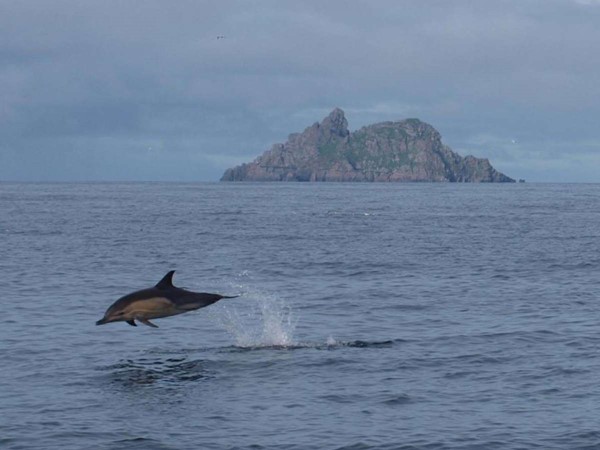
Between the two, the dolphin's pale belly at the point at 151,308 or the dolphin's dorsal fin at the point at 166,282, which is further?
the dolphin's dorsal fin at the point at 166,282

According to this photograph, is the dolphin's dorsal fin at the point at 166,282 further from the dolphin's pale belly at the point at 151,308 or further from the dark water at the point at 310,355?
the dark water at the point at 310,355

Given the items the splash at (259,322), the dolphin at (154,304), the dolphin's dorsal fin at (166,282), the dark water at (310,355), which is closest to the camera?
the dark water at (310,355)

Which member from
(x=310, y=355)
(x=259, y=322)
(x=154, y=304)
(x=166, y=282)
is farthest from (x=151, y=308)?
(x=259, y=322)

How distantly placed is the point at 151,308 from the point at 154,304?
0.10 metres

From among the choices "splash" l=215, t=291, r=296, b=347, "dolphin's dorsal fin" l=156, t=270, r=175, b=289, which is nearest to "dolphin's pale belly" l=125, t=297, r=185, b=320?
"dolphin's dorsal fin" l=156, t=270, r=175, b=289

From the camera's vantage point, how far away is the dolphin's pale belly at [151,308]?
21000 millimetres

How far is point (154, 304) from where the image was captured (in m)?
21.1

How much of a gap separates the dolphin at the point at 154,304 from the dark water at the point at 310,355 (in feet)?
4.57

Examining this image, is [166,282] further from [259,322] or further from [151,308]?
[259,322]

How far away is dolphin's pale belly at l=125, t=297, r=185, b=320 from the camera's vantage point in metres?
21.0

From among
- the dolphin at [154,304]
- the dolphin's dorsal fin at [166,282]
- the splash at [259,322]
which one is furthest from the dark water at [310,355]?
the dolphin's dorsal fin at [166,282]

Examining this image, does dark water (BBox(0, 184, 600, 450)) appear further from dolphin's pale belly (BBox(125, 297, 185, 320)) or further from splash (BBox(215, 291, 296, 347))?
dolphin's pale belly (BBox(125, 297, 185, 320))

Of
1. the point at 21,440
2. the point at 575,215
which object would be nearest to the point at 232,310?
the point at 21,440

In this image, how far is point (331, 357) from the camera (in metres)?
24.0
